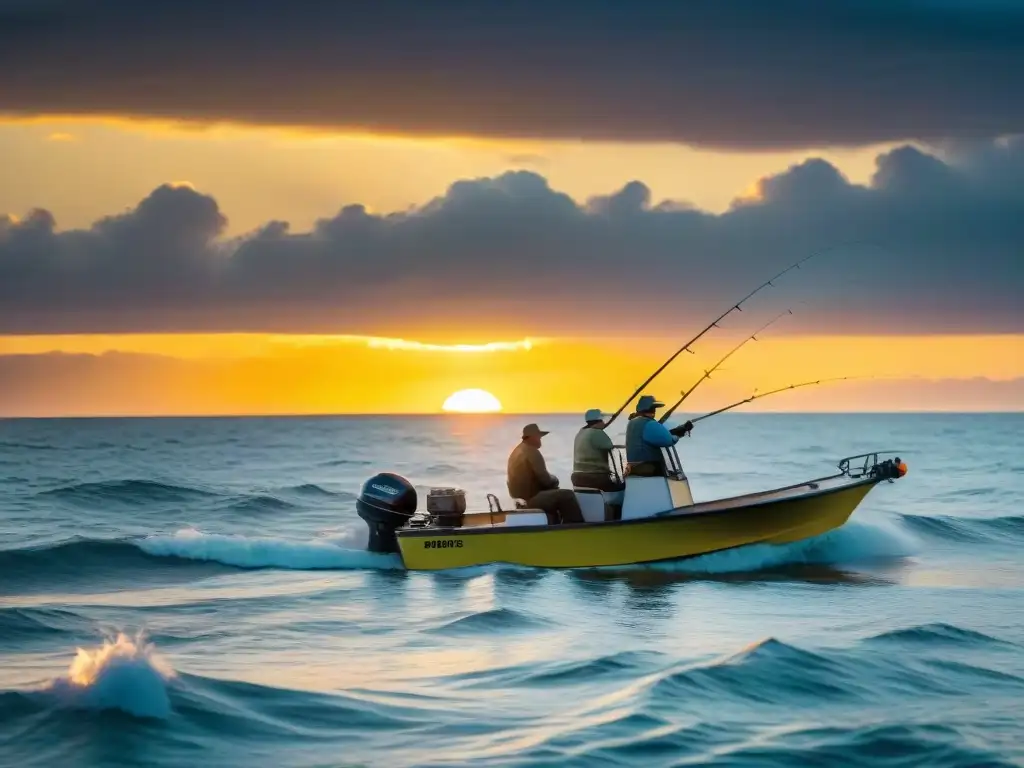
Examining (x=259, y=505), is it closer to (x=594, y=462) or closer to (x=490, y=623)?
(x=594, y=462)

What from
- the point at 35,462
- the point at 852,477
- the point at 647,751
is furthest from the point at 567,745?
the point at 35,462

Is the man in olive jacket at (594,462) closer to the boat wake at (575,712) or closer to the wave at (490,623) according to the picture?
the wave at (490,623)

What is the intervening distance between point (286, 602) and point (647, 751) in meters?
8.24

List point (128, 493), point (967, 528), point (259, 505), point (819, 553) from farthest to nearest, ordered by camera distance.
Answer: point (128, 493) → point (259, 505) → point (967, 528) → point (819, 553)

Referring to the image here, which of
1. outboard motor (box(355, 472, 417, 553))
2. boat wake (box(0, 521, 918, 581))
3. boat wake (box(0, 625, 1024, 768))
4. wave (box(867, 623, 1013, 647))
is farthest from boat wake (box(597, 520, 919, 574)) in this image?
boat wake (box(0, 625, 1024, 768))

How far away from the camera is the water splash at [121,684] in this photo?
11.3 meters

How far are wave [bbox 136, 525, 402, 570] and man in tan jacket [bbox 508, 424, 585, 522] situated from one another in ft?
8.92

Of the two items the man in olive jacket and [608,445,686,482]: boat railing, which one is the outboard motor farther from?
[608,445,686,482]: boat railing

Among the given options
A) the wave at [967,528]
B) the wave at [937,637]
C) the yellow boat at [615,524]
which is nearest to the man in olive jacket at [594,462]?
the yellow boat at [615,524]

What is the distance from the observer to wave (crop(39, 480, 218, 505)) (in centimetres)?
3500

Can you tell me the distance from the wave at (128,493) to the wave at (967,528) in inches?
726

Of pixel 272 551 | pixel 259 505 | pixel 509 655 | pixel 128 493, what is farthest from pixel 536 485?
pixel 128 493

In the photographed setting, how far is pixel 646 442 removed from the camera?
18.2 m

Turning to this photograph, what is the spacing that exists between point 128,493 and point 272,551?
49.7 ft
